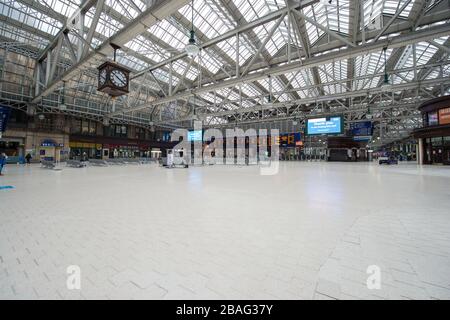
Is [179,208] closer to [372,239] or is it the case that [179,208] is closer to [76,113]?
[372,239]

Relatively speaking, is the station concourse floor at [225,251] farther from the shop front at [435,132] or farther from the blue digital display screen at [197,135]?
the shop front at [435,132]

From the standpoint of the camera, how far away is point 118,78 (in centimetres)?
858

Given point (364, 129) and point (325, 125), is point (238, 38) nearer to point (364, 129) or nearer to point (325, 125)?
point (325, 125)

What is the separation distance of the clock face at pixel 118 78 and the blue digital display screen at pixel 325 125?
1799 cm

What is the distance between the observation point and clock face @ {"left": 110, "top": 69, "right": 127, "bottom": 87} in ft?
27.5

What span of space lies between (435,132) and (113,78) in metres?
28.1

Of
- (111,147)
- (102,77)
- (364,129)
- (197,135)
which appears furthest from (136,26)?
(111,147)

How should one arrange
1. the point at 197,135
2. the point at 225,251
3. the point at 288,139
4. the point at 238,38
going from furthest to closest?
the point at 288,139
the point at 197,135
the point at 238,38
the point at 225,251

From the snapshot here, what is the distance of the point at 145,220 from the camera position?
10.6 ft

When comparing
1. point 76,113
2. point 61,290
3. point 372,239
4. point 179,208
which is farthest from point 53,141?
point 372,239

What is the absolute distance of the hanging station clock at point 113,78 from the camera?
8.27 meters

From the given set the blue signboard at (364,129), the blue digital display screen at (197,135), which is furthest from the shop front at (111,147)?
the blue signboard at (364,129)

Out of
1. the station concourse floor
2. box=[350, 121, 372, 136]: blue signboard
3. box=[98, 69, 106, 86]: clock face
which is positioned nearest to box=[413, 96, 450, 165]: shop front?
box=[350, 121, 372, 136]: blue signboard

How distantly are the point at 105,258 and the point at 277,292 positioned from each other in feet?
5.79
